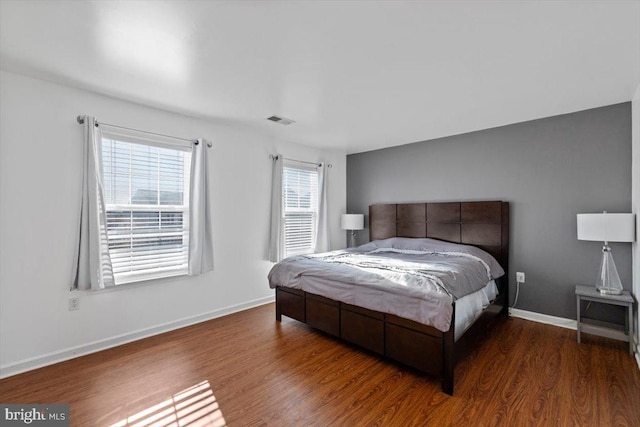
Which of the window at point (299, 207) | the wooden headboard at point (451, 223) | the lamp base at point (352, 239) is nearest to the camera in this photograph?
the wooden headboard at point (451, 223)

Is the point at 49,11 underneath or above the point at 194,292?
above

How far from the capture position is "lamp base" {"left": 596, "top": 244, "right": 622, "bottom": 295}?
2.79m

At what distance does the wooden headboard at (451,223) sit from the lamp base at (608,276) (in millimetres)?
884

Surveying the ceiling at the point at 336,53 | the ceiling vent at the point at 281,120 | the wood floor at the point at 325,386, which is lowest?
the wood floor at the point at 325,386

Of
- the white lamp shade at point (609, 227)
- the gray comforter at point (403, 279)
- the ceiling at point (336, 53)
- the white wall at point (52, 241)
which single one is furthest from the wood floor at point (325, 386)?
the ceiling at point (336, 53)

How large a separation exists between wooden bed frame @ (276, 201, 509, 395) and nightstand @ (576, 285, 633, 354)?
0.73 m

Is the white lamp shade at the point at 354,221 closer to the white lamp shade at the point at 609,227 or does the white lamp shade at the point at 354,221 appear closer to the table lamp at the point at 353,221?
the table lamp at the point at 353,221

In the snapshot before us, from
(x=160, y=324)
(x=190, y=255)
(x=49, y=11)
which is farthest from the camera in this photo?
(x=190, y=255)

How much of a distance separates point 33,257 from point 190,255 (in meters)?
1.31

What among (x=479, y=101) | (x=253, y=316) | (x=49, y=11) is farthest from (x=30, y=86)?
(x=479, y=101)

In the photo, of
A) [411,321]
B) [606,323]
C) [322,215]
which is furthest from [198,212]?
[606,323]

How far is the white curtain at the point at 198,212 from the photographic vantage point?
133 inches

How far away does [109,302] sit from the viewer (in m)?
2.83

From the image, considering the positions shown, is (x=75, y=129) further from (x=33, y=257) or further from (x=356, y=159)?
(x=356, y=159)
